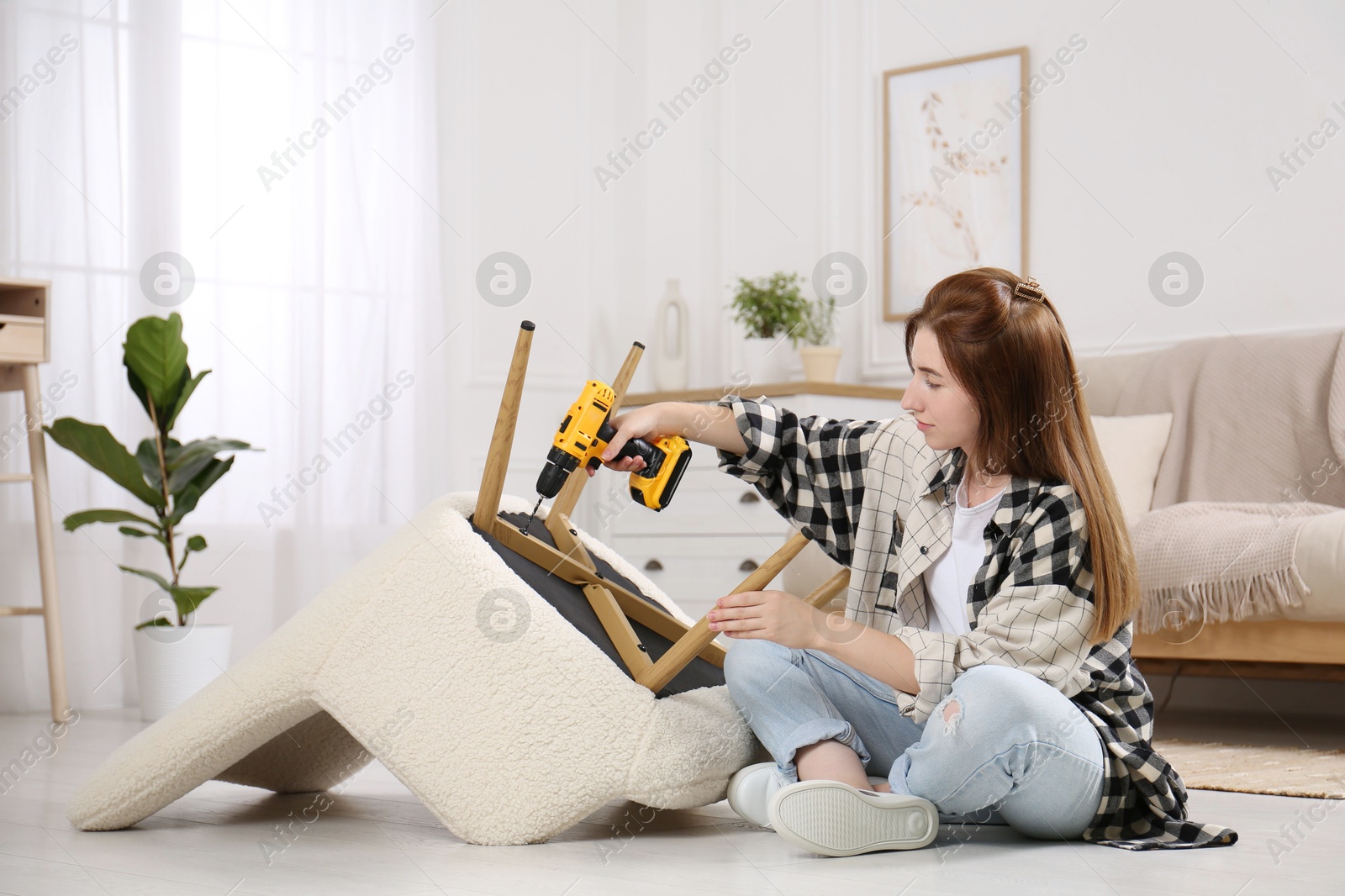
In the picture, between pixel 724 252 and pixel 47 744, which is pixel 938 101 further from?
pixel 47 744

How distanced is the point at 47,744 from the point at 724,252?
2.22 metres

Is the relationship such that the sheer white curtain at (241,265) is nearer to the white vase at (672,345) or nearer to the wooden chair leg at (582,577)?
the white vase at (672,345)

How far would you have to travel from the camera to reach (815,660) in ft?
4.65

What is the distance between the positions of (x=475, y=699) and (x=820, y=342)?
221 cm

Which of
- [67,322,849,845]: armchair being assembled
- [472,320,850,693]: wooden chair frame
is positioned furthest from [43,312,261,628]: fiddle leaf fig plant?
[472,320,850,693]: wooden chair frame

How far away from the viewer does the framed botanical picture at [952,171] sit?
3.29 metres

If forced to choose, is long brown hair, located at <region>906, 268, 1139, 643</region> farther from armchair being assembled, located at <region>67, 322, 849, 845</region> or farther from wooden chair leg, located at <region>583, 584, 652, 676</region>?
wooden chair leg, located at <region>583, 584, 652, 676</region>

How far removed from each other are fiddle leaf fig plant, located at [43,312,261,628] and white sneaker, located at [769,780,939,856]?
1771 mm

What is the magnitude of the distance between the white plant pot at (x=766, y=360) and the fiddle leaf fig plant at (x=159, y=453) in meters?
1.47

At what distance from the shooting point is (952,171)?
3.38 meters

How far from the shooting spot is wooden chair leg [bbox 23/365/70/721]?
2.58 m

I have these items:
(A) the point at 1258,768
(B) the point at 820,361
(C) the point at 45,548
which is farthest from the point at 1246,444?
(C) the point at 45,548

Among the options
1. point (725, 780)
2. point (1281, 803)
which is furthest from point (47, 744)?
point (1281, 803)

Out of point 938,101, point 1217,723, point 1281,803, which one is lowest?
point 1217,723
